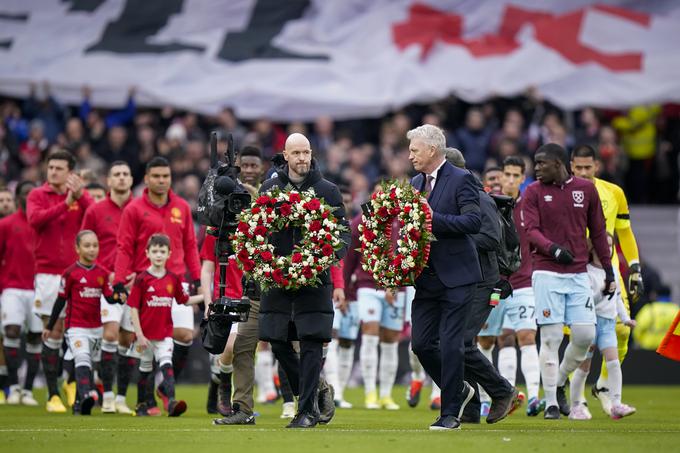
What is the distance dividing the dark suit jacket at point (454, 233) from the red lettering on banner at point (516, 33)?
1585cm

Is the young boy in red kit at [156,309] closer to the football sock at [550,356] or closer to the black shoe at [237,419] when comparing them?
the black shoe at [237,419]

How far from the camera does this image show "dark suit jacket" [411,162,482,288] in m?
13.2

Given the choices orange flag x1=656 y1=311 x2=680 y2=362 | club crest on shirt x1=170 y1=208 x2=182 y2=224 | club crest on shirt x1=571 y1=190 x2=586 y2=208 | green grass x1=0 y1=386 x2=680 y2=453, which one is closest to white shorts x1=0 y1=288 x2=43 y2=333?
green grass x1=0 y1=386 x2=680 y2=453

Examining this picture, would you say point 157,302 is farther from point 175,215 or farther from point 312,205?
point 312,205

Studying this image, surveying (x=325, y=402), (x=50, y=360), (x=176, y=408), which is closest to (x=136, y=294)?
(x=176, y=408)

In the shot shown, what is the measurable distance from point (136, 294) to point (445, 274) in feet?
16.0

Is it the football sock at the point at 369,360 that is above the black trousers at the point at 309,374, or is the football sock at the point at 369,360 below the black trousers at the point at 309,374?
below

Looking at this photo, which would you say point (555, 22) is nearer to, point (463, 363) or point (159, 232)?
point (159, 232)

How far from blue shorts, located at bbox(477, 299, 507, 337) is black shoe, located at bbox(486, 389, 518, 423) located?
9.12 ft

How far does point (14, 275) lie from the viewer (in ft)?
65.3

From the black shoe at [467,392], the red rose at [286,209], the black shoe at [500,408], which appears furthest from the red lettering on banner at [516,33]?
the red rose at [286,209]

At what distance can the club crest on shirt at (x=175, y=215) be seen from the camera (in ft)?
56.9

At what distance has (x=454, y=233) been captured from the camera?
525 inches

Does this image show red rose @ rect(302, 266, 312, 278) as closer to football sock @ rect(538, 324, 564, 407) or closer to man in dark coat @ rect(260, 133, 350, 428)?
man in dark coat @ rect(260, 133, 350, 428)
